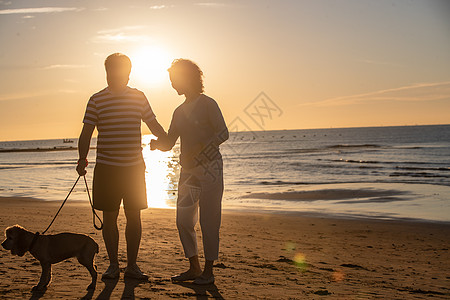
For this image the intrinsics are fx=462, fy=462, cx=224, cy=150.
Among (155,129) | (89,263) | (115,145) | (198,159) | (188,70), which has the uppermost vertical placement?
(188,70)

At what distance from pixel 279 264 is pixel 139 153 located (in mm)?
2324

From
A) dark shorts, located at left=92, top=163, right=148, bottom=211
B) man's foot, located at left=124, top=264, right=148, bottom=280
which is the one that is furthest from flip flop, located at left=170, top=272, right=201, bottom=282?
dark shorts, located at left=92, top=163, right=148, bottom=211

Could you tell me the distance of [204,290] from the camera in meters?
4.23

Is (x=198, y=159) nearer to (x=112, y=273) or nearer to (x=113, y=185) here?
(x=113, y=185)

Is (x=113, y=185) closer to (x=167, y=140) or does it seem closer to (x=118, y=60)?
(x=167, y=140)

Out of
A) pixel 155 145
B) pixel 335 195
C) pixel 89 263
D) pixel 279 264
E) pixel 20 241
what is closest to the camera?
pixel 20 241

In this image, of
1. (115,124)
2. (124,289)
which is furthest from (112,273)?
(115,124)

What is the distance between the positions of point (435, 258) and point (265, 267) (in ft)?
9.94

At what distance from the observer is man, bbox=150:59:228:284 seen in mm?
4395

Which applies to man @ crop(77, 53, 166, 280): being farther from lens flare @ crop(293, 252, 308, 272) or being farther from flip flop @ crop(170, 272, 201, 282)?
lens flare @ crop(293, 252, 308, 272)

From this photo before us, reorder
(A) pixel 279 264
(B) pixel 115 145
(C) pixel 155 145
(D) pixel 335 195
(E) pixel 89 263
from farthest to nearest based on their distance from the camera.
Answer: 1. (D) pixel 335 195
2. (A) pixel 279 264
3. (C) pixel 155 145
4. (B) pixel 115 145
5. (E) pixel 89 263

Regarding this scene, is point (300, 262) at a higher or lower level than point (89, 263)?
lower

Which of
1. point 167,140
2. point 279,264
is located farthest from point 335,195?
point 167,140

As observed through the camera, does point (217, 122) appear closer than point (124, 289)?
No
